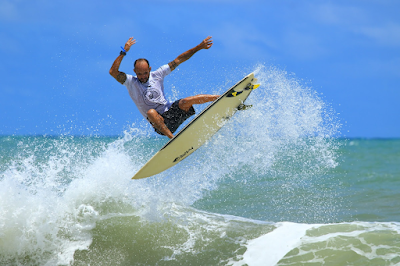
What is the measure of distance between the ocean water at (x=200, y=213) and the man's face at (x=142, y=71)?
5.15 feet

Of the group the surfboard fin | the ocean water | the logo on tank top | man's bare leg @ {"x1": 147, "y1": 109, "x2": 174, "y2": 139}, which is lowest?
the ocean water

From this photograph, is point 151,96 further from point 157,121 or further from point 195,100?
point 195,100

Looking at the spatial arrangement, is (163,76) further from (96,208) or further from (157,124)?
(96,208)

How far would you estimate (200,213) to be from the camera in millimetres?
8273

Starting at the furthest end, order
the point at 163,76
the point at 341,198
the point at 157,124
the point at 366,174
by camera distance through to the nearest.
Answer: the point at 366,174
the point at 341,198
the point at 163,76
the point at 157,124

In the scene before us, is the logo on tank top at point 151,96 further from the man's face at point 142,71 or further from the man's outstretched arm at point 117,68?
the man's outstretched arm at point 117,68

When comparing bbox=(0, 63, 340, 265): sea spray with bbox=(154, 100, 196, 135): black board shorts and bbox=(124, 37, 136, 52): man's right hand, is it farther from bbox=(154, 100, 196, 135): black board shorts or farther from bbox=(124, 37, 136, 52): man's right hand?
bbox=(124, 37, 136, 52): man's right hand

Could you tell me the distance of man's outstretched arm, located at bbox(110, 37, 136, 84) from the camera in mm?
6871

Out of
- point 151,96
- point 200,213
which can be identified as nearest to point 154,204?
point 200,213

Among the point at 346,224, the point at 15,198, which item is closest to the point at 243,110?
the point at 346,224

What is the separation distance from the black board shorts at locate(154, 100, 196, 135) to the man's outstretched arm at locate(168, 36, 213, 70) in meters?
0.78

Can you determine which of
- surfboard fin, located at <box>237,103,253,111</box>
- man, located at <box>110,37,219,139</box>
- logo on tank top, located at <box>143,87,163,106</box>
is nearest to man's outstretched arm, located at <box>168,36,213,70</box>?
man, located at <box>110,37,219,139</box>

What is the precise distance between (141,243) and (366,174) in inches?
423

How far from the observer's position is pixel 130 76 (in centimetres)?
739
